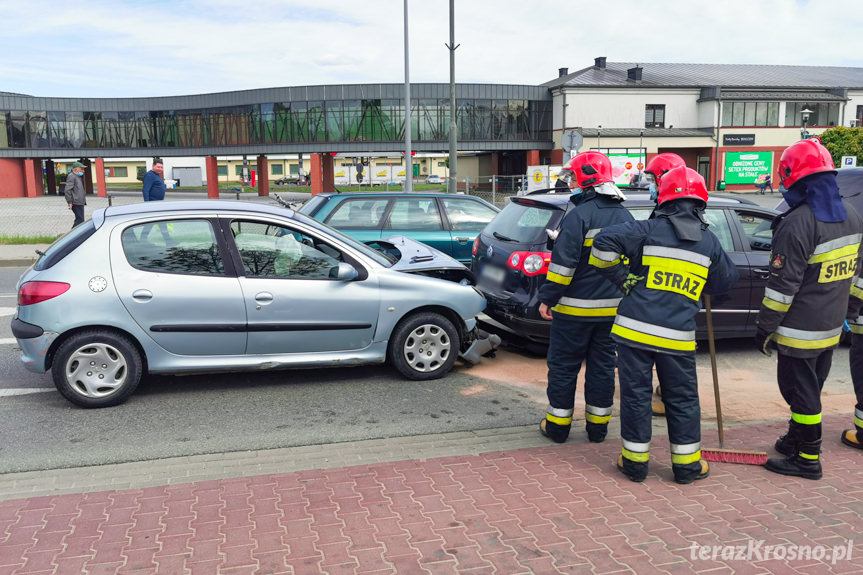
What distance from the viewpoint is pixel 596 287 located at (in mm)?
4566

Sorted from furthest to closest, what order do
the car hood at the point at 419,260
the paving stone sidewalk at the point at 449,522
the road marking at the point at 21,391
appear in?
the car hood at the point at 419,260 < the road marking at the point at 21,391 < the paving stone sidewalk at the point at 449,522

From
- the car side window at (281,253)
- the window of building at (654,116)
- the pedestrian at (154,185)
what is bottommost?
the car side window at (281,253)

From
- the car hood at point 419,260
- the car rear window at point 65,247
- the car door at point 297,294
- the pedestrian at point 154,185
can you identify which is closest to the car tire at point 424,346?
the car door at point 297,294

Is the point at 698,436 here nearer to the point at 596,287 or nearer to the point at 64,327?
the point at 596,287

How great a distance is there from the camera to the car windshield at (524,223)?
22.1ft

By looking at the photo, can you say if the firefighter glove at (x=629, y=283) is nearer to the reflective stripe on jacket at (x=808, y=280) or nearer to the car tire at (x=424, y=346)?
the reflective stripe on jacket at (x=808, y=280)

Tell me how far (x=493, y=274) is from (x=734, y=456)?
3.14 metres

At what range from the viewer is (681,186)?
4.05 m

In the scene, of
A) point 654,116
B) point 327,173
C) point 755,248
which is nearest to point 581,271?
point 755,248

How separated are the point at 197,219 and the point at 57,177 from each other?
7400 centimetres

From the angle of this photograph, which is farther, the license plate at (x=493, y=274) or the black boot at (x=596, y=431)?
the license plate at (x=493, y=274)

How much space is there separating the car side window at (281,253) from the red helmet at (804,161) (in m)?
3.42

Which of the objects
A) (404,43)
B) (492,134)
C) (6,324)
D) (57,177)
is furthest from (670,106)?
(57,177)

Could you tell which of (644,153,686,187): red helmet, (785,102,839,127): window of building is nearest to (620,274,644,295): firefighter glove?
(644,153,686,187): red helmet
